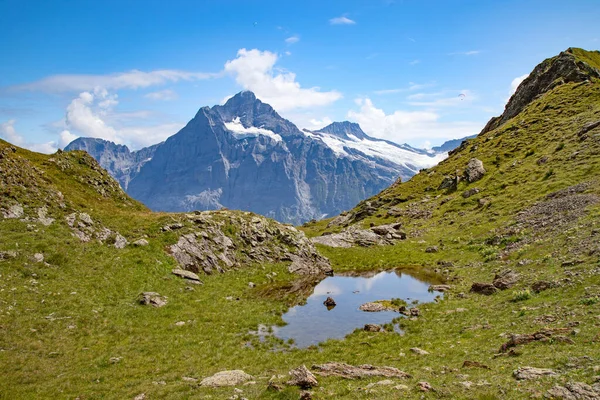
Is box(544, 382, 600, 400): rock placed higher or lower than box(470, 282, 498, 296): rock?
higher

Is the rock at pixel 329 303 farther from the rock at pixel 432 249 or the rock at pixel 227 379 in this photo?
the rock at pixel 432 249

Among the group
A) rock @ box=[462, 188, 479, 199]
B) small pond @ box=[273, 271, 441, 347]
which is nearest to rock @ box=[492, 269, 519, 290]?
small pond @ box=[273, 271, 441, 347]

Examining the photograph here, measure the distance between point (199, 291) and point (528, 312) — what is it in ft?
109

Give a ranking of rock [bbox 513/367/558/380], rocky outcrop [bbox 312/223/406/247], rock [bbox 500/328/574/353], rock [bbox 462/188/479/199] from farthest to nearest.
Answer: rock [bbox 462/188/479/199] < rocky outcrop [bbox 312/223/406/247] < rock [bbox 500/328/574/353] < rock [bbox 513/367/558/380]

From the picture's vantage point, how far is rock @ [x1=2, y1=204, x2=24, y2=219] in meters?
40.1

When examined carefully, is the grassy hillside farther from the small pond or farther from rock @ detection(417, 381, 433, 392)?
the small pond

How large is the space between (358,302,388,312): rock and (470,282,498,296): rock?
9.69m

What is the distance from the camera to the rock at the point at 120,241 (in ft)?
147

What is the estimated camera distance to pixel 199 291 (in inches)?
1671

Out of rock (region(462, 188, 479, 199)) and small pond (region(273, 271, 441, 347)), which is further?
rock (region(462, 188, 479, 199))

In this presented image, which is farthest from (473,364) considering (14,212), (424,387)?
(14,212)

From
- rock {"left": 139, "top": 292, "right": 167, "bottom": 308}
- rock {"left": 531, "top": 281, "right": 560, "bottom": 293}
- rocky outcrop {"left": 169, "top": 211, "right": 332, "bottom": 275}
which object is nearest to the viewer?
rock {"left": 531, "top": 281, "right": 560, "bottom": 293}

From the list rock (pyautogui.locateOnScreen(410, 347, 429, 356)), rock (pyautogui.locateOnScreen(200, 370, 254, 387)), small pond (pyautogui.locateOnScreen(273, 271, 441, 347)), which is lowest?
small pond (pyautogui.locateOnScreen(273, 271, 441, 347))

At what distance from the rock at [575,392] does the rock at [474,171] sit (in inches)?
3734
